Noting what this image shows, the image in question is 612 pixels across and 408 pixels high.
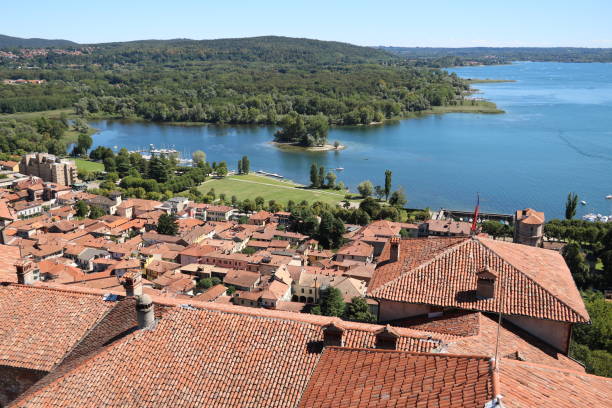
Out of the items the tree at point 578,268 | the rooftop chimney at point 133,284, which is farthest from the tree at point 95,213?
the rooftop chimney at point 133,284

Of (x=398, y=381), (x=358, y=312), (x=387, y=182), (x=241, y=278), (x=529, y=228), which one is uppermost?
(x=398, y=381)

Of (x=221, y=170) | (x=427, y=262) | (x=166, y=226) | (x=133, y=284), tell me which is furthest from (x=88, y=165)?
(x=427, y=262)

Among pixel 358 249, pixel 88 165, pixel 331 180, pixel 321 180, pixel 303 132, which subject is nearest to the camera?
pixel 358 249

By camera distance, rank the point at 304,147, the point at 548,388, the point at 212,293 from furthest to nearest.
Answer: the point at 304,147
the point at 212,293
the point at 548,388

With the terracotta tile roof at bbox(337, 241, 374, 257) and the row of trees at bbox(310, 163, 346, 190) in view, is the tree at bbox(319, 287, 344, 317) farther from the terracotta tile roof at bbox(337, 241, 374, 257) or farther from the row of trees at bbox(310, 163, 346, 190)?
the row of trees at bbox(310, 163, 346, 190)

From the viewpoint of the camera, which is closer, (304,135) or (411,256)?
(411,256)

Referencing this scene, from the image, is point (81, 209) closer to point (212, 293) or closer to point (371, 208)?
point (212, 293)
